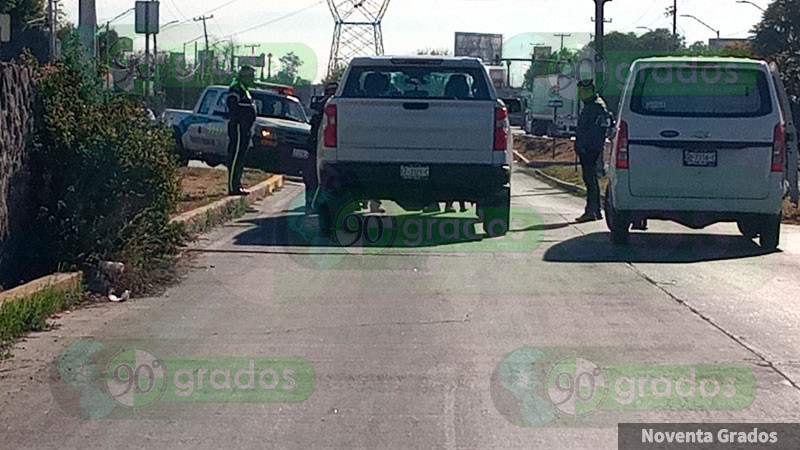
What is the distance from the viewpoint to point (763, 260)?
39.3 feet

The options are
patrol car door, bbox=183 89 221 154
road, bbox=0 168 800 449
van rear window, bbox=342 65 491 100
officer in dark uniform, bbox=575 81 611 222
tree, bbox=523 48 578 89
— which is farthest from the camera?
tree, bbox=523 48 578 89

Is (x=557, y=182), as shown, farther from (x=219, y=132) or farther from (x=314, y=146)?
(x=314, y=146)

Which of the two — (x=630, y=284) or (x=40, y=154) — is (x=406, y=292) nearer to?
(x=630, y=284)

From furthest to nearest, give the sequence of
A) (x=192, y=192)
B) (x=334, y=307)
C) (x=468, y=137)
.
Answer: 1. (x=192, y=192)
2. (x=468, y=137)
3. (x=334, y=307)

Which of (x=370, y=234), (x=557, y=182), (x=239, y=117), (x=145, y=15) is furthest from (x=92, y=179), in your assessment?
(x=145, y=15)

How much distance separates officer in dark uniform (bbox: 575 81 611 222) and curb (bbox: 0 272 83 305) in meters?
8.48

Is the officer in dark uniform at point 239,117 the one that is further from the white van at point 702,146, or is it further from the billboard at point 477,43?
the billboard at point 477,43

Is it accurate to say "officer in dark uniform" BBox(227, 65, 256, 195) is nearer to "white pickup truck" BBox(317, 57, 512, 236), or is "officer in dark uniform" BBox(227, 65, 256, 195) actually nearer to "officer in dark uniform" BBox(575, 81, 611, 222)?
"white pickup truck" BBox(317, 57, 512, 236)

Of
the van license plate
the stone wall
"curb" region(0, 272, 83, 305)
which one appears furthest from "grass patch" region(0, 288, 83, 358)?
the van license plate

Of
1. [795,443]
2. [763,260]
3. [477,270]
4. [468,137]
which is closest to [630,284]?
[477,270]

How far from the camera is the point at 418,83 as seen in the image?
557 inches

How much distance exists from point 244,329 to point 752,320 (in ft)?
12.2

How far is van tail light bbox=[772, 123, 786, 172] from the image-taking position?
12.5 m

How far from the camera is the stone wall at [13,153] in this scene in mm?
9195
